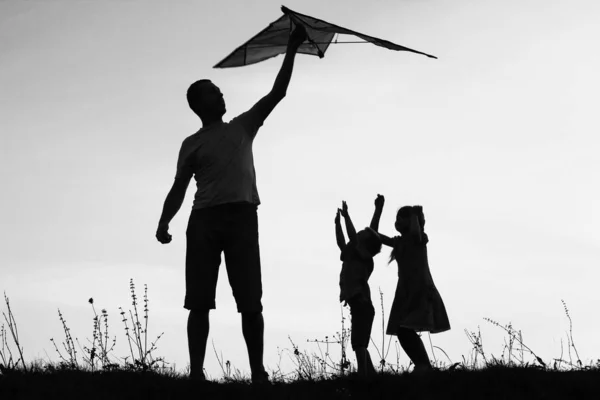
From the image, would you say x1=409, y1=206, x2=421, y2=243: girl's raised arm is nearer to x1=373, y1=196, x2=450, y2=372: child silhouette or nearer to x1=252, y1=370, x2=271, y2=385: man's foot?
x1=373, y1=196, x2=450, y2=372: child silhouette

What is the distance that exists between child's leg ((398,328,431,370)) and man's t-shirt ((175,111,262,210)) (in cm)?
210

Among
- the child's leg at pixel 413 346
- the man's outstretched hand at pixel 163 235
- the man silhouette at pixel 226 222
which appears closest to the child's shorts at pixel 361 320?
the child's leg at pixel 413 346

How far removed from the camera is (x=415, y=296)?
27.0 feet

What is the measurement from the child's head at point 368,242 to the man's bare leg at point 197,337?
7.46 feet

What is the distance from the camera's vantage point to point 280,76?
7.34 meters

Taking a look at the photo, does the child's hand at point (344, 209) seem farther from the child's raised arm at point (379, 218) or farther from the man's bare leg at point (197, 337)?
the man's bare leg at point (197, 337)

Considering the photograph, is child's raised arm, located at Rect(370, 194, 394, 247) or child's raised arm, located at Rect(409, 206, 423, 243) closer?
child's raised arm, located at Rect(409, 206, 423, 243)

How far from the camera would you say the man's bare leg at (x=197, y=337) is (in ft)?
23.3

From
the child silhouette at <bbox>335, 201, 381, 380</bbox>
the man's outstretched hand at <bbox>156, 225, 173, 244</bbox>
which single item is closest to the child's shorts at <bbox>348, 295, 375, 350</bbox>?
the child silhouette at <bbox>335, 201, 381, 380</bbox>

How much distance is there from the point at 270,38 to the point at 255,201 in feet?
6.74

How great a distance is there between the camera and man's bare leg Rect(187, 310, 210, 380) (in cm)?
709

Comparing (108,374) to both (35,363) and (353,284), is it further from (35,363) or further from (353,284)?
(353,284)

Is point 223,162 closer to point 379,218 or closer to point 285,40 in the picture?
point 285,40

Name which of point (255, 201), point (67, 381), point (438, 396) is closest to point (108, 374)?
point (67, 381)
